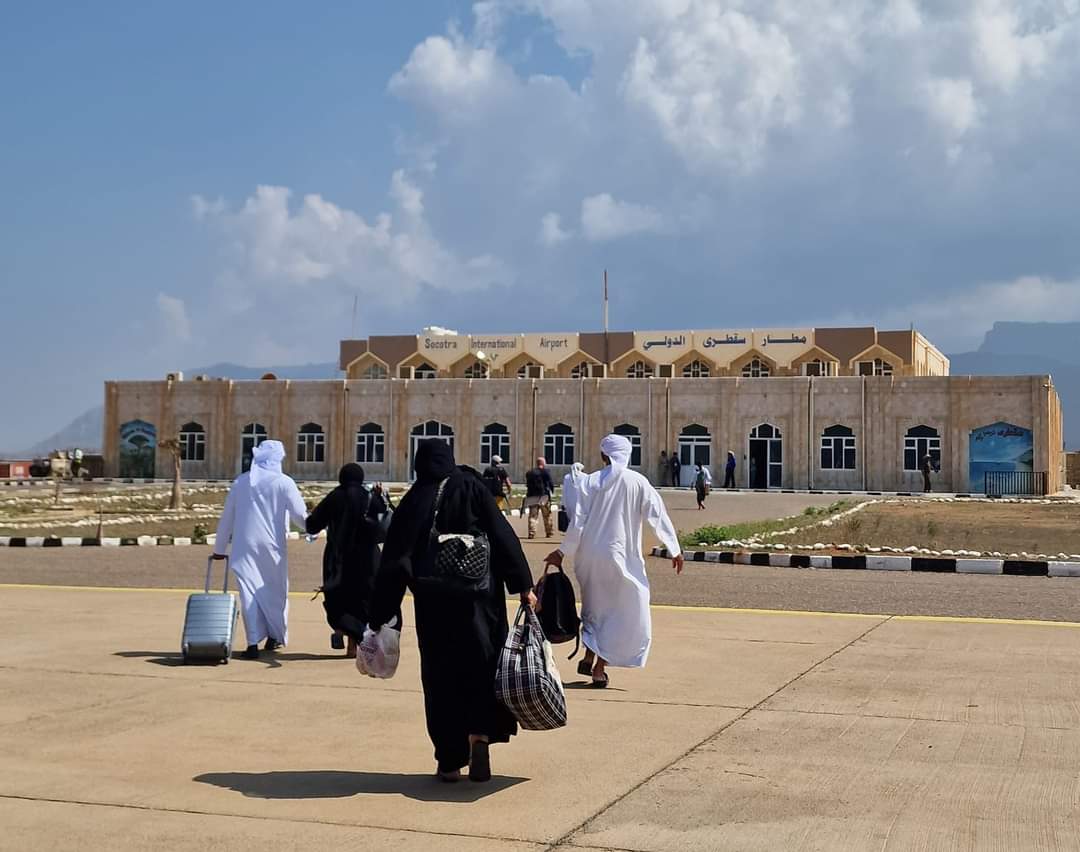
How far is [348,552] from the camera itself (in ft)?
30.6

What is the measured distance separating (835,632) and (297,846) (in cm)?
698

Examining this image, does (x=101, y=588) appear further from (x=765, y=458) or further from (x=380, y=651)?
(x=765, y=458)

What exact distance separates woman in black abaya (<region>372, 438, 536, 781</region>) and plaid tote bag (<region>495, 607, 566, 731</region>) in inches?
6.0

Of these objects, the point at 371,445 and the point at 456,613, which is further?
the point at 371,445

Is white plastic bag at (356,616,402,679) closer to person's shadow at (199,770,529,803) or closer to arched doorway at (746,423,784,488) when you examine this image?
person's shadow at (199,770,529,803)

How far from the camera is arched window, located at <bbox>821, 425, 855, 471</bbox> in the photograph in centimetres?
5009

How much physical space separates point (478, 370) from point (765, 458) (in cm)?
2488

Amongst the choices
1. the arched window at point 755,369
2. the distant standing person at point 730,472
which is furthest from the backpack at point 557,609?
the arched window at point 755,369

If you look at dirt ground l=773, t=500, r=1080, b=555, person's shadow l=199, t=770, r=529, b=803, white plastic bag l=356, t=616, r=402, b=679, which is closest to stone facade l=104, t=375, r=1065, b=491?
dirt ground l=773, t=500, r=1080, b=555

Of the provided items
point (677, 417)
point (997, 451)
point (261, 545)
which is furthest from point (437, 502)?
point (677, 417)

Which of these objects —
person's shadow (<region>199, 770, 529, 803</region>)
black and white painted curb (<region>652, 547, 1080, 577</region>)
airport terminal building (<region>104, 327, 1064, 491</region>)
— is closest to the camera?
person's shadow (<region>199, 770, 529, 803</region>)

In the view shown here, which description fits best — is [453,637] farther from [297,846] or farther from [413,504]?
[297,846]

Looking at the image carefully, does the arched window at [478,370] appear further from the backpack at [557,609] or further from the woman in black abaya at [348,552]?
the backpack at [557,609]

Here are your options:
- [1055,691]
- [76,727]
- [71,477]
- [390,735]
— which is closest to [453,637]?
[390,735]
